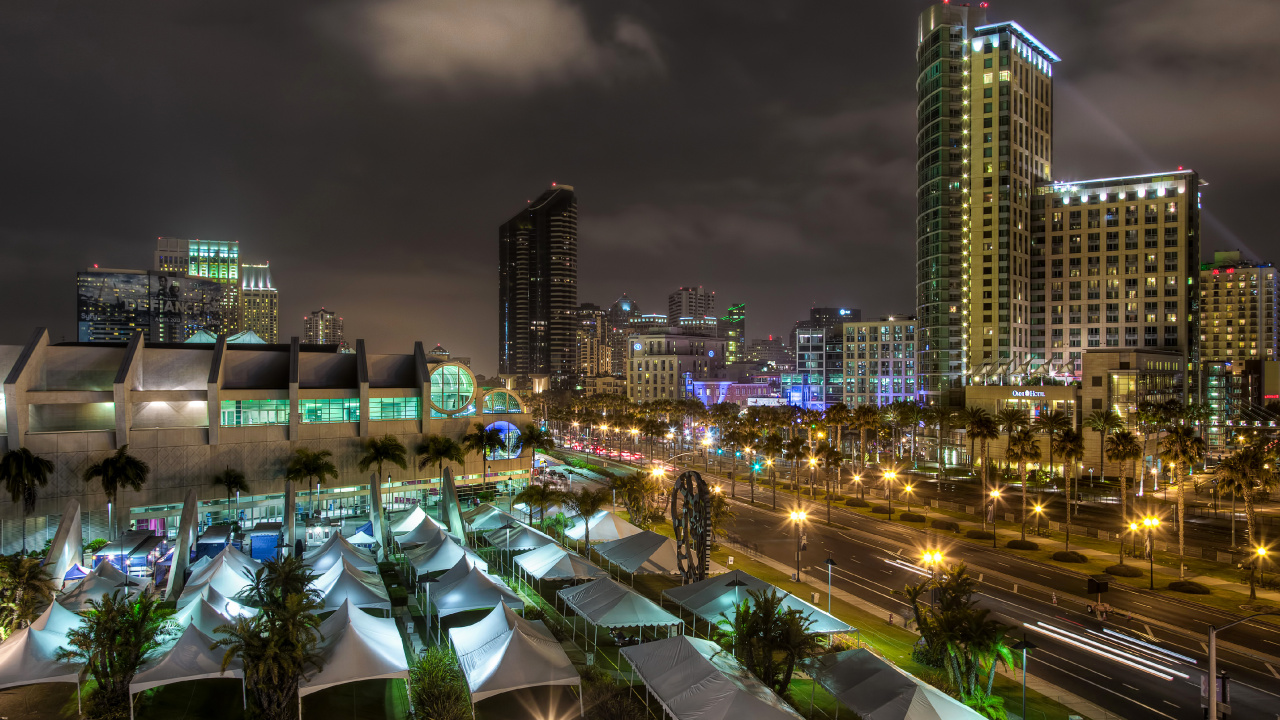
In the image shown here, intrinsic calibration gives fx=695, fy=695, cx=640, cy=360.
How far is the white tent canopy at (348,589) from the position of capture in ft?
129

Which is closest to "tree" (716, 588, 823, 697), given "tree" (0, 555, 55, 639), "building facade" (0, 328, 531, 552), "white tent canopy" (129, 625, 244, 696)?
"white tent canopy" (129, 625, 244, 696)

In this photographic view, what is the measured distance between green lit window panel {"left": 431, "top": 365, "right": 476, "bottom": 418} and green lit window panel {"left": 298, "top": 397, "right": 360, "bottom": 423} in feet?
29.8

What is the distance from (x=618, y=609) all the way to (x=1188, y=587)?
40.8 metres

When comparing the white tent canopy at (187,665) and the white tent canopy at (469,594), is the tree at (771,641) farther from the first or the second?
the white tent canopy at (187,665)

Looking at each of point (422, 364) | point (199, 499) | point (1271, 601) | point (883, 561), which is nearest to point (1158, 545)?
point (1271, 601)

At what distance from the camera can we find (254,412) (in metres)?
69.6

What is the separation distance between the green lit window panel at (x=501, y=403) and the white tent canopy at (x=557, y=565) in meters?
42.0

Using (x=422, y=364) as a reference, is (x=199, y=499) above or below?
below

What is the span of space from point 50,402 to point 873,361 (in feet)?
546

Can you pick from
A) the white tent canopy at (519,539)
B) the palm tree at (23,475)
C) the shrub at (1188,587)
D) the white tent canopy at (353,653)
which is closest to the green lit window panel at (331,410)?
the palm tree at (23,475)

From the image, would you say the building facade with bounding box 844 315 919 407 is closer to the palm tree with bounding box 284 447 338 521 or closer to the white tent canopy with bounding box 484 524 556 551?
the white tent canopy with bounding box 484 524 556 551

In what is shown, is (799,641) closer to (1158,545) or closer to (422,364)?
(1158,545)

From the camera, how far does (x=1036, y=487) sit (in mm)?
94000

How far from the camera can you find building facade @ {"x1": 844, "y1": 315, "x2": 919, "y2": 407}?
178250 mm
